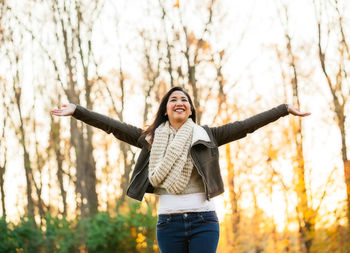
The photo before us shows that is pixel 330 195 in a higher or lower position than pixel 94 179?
lower

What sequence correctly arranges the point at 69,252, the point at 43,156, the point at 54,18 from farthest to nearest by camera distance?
the point at 43,156
the point at 54,18
the point at 69,252

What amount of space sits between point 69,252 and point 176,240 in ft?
23.7

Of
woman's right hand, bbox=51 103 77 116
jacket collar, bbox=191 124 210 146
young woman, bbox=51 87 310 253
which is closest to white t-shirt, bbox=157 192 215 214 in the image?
young woman, bbox=51 87 310 253

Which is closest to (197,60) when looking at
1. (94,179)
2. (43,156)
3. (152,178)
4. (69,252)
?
(94,179)

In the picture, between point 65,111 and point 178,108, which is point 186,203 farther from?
point 65,111

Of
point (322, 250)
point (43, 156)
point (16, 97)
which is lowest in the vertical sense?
point (322, 250)

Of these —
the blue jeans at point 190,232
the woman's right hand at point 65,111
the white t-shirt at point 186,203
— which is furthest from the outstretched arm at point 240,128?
the woman's right hand at point 65,111

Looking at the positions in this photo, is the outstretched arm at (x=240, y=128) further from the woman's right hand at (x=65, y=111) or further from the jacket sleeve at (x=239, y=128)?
the woman's right hand at (x=65, y=111)

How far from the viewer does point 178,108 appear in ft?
12.3

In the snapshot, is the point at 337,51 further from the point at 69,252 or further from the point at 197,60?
the point at 69,252

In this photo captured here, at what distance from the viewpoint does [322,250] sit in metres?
6.30

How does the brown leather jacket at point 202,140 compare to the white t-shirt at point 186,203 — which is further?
the brown leather jacket at point 202,140

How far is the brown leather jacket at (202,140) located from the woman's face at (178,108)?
14 centimetres

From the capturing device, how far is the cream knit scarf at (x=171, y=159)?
3.44m
